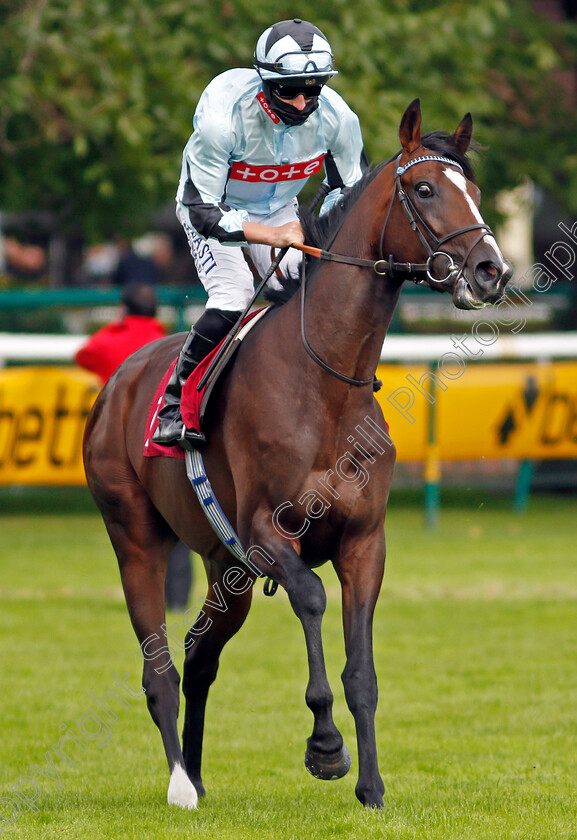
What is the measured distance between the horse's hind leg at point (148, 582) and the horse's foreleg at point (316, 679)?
867 millimetres

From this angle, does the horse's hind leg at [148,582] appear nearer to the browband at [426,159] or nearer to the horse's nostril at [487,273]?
the browband at [426,159]

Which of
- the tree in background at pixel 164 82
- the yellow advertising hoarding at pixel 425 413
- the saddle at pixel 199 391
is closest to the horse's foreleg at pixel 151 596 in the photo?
the saddle at pixel 199 391

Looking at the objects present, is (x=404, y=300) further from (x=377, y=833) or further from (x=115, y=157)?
(x=377, y=833)

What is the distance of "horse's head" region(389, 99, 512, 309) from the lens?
4113 mm

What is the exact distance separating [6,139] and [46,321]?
1949 millimetres

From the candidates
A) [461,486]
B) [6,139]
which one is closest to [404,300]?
[461,486]

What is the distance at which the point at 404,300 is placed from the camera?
14586 millimetres

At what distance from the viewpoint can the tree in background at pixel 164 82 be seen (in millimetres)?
11898

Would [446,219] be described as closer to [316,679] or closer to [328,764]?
[316,679]

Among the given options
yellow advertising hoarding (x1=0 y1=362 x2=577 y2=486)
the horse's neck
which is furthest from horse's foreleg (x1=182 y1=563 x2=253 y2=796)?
yellow advertising hoarding (x1=0 y1=362 x2=577 y2=486)

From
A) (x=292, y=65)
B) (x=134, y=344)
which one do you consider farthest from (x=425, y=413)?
(x=292, y=65)

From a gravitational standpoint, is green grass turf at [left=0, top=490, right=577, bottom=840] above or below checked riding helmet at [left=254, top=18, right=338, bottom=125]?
below

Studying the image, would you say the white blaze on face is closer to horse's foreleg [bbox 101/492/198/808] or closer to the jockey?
the jockey

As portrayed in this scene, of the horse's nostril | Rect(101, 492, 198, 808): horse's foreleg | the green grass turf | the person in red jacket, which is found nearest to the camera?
the horse's nostril
